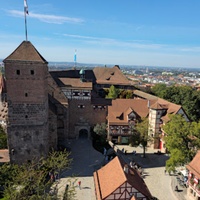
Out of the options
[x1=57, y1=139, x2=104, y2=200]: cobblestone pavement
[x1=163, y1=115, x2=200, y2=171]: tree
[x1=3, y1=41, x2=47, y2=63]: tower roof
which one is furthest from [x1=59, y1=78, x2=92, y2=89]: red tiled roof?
[x1=163, y1=115, x2=200, y2=171]: tree

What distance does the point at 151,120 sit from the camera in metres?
39.3

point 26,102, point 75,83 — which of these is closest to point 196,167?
point 26,102

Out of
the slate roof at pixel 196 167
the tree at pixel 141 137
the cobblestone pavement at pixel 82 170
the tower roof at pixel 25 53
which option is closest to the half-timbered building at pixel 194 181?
the slate roof at pixel 196 167

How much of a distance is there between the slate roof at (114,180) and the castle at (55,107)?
11.5m

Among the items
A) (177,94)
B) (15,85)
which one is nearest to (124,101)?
(177,94)

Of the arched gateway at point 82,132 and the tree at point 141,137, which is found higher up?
the tree at point 141,137

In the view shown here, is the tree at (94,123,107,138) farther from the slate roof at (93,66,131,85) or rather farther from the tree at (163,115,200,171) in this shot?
the slate roof at (93,66,131,85)

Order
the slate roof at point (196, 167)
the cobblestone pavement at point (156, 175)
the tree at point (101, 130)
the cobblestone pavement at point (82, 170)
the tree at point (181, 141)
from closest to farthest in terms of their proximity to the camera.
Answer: the slate roof at point (196, 167)
the cobblestone pavement at point (82, 170)
the cobblestone pavement at point (156, 175)
the tree at point (181, 141)
the tree at point (101, 130)

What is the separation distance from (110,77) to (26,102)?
103ft

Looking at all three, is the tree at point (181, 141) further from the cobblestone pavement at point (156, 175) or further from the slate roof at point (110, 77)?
the slate roof at point (110, 77)

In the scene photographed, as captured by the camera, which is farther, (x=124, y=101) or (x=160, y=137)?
(x=124, y=101)

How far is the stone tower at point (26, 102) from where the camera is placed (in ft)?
92.0

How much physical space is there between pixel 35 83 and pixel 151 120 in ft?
68.1

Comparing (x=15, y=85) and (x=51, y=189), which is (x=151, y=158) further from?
(x=15, y=85)
